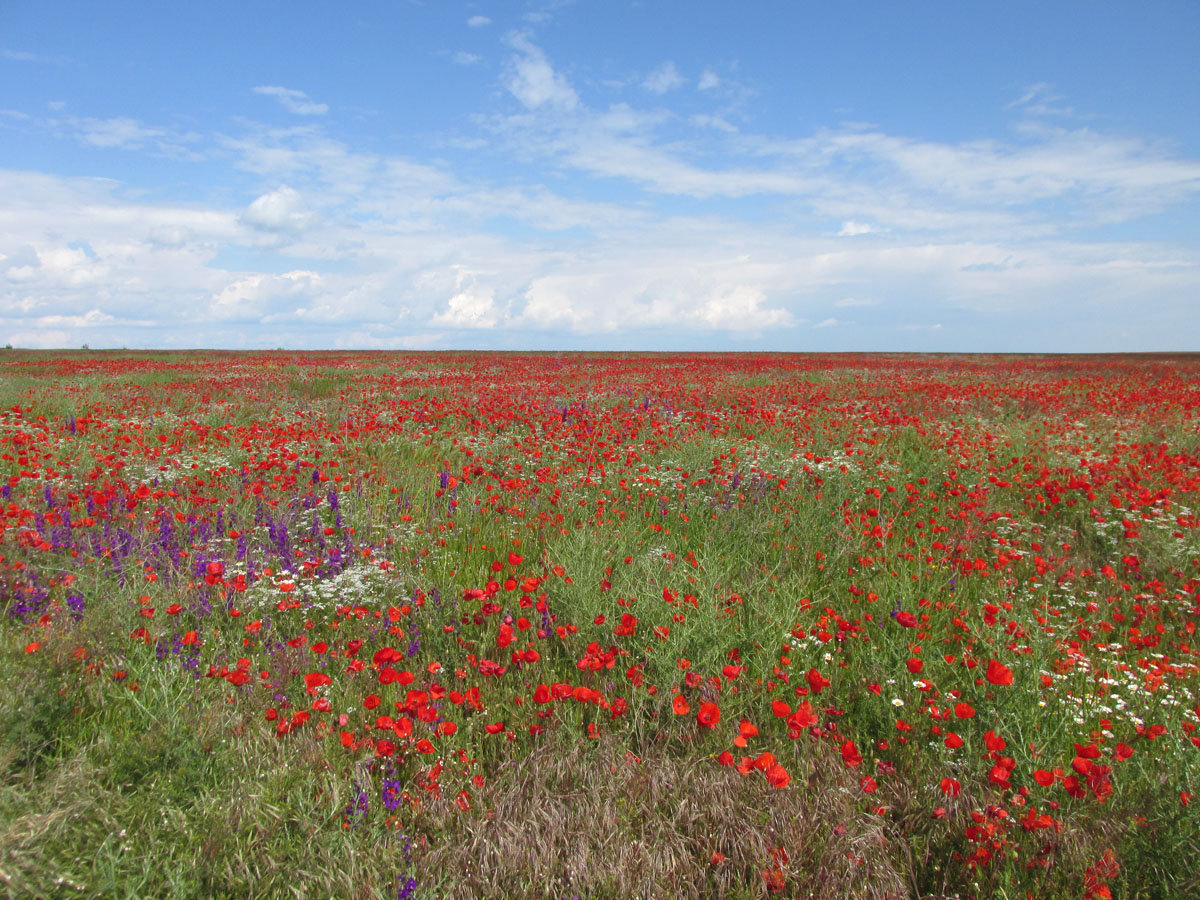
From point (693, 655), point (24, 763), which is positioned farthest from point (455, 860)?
point (24, 763)

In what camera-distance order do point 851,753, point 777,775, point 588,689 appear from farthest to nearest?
point 588,689 → point 851,753 → point 777,775

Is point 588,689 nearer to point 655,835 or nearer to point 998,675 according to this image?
point 655,835

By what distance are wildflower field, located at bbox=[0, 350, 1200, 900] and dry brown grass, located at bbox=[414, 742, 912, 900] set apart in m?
0.01

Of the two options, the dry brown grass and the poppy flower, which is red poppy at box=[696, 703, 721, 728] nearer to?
the dry brown grass

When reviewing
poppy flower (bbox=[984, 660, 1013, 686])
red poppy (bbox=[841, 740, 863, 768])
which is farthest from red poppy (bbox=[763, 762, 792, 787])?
poppy flower (bbox=[984, 660, 1013, 686])

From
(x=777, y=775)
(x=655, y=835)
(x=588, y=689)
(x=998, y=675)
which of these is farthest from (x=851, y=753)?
(x=588, y=689)

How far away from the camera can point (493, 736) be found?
2525 mm

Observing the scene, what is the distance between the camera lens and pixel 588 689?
232 centimetres

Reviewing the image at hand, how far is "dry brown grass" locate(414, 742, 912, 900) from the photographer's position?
1.82 m

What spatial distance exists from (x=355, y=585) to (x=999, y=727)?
3.14 meters

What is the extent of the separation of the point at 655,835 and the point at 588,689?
20.6 inches

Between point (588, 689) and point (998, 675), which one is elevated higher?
point (998, 675)

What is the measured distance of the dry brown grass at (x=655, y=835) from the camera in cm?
182

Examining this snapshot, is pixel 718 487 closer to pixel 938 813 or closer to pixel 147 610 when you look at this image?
pixel 938 813
